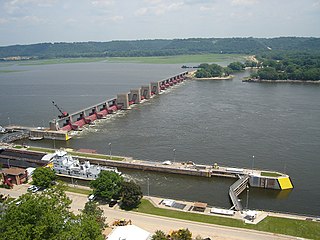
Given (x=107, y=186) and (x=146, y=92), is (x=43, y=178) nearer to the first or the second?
(x=107, y=186)

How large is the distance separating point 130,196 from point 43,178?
11242 millimetres

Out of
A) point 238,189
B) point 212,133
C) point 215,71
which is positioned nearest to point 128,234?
point 238,189

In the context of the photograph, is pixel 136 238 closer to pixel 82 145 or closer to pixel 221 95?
pixel 82 145

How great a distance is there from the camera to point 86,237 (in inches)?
746

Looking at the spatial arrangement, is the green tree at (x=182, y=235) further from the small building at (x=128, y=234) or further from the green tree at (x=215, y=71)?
the green tree at (x=215, y=71)

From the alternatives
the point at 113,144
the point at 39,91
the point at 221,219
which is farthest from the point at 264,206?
the point at 39,91

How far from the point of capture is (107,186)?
105 feet

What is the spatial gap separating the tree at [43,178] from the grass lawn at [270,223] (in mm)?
11937

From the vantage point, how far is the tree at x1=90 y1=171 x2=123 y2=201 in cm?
3188

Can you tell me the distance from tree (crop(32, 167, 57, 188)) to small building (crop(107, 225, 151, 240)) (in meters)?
13.9

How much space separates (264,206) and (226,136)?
71.5 feet

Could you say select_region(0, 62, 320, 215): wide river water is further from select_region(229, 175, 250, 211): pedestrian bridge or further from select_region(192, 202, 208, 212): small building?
select_region(192, 202, 208, 212): small building

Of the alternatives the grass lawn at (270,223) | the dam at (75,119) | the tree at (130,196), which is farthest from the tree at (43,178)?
the dam at (75,119)

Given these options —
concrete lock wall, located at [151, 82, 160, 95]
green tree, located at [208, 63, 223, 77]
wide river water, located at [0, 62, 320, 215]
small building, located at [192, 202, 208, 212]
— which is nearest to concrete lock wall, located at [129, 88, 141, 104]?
wide river water, located at [0, 62, 320, 215]
